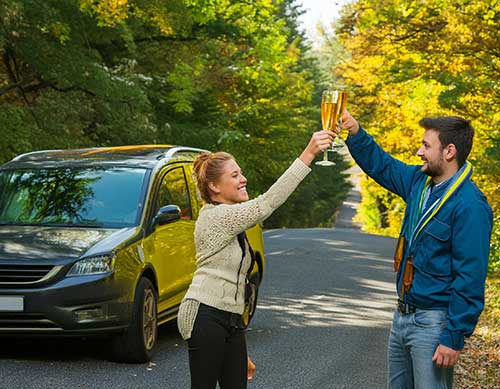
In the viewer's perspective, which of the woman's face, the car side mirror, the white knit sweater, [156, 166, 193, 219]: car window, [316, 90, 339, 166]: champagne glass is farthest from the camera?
[156, 166, 193, 219]: car window

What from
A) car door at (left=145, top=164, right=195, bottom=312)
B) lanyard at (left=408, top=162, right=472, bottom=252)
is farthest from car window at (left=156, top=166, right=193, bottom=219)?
lanyard at (left=408, top=162, right=472, bottom=252)

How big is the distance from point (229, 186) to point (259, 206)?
252mm

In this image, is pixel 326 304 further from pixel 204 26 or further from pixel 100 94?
pixel 204 26

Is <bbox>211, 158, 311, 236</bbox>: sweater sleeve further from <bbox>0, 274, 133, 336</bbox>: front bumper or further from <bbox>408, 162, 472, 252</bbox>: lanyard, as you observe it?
<bbox>0, 274, 133, 336</bbox>: front bumper

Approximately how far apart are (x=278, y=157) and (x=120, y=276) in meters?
39.2

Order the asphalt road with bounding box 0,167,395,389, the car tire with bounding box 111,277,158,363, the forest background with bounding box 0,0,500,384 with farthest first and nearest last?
the forest background with bounding box 0,0,500,384 < the car tire with bounding box 111,277,158,363 < the asphalt road with bounding box 0,167,395,389

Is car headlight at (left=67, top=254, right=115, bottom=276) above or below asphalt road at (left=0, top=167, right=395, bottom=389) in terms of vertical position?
above

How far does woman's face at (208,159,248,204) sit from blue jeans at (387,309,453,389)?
3.16ft

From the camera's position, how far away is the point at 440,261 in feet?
15.3

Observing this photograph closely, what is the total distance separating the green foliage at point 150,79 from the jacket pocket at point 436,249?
15.9m

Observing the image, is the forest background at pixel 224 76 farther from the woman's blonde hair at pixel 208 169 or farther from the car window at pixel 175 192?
the woman's blonde hair at pixel 208 169

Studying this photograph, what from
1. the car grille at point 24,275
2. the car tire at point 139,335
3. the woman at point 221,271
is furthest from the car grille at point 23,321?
the woman at point 221,271

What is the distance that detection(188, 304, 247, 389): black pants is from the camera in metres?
4.88

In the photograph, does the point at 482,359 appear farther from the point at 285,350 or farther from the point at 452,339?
the point at 452,339
